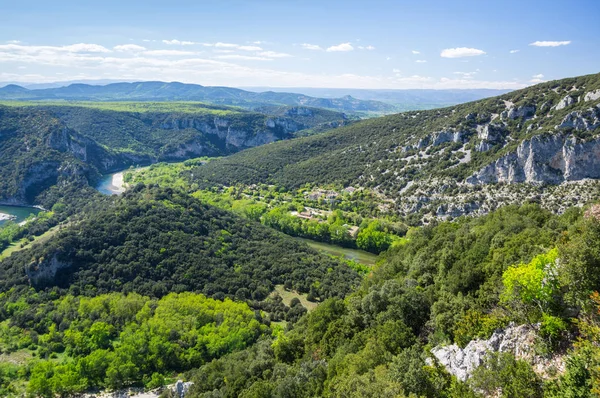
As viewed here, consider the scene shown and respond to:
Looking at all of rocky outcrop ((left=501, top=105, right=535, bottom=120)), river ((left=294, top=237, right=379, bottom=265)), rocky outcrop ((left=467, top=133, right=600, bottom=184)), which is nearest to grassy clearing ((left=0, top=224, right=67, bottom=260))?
river ((left=294, top=237, right=379, bottom=265))

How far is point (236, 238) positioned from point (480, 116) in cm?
9261

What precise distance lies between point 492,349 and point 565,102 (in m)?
108

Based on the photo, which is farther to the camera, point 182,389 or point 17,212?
point 17,212

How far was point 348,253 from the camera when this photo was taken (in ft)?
305

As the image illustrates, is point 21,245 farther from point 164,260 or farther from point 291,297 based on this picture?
point 291,297

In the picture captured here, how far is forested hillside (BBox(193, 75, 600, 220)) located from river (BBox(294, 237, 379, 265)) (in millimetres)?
22552

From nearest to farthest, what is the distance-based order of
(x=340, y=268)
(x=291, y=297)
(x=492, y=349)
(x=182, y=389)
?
(x=492, y=349) → (x=182, y=389) → (x=291, y=297) → (x=340, y=268)

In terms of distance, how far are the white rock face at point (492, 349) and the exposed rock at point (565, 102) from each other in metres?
106

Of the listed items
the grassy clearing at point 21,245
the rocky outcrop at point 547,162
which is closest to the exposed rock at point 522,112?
the rocky outcrop at point 547,162

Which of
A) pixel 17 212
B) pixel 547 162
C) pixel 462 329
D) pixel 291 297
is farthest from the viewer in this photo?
pixel 17 212

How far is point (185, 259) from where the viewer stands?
236ft

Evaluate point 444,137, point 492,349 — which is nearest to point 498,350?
point 492,349

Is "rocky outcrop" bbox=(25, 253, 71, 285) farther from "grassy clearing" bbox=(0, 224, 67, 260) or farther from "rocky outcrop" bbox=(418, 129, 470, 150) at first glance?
"rocky outcrop" bbox=(418, 129, 470, 150)

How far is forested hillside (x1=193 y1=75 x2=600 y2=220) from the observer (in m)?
89.0
